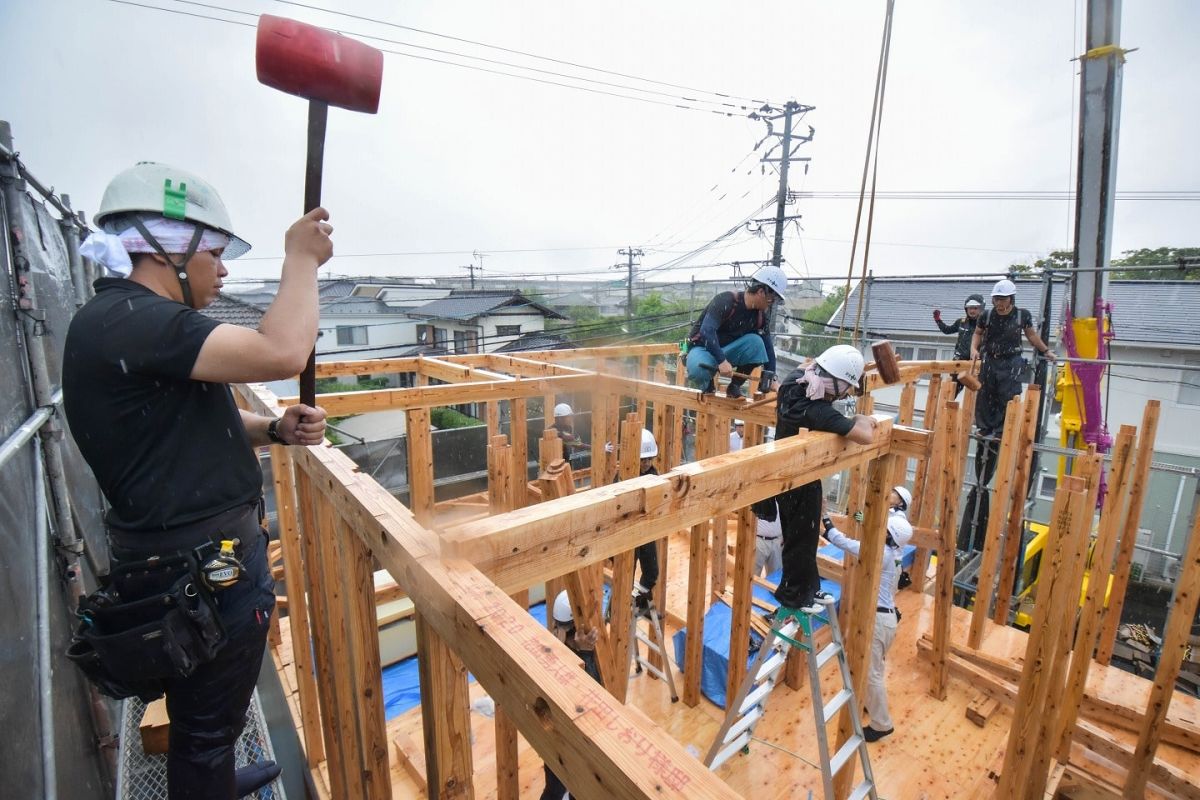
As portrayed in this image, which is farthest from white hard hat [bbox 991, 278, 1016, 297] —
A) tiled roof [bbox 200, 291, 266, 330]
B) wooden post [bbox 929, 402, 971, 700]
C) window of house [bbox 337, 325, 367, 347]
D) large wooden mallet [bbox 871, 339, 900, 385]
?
window of house [bbox 337, 325, 367, 347]

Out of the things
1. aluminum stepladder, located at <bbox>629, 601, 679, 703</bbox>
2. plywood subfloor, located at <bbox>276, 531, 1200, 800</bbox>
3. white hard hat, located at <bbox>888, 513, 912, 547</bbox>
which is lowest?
plywood subfloor, located at <bbox>276, 531, 1200, 800</bbox>

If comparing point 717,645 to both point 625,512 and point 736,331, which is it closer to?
point 736,331

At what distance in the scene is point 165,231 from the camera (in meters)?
1.45

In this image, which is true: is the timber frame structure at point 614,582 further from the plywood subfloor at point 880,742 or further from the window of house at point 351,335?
the window of house at point 351,335

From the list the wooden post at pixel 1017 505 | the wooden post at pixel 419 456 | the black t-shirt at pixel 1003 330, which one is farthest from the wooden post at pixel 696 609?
the black t-shirt at pixel 1003 330

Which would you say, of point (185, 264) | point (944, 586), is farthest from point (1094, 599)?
point (185, 264)

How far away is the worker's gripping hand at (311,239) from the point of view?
1379 millimetres

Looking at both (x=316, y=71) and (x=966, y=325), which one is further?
(x=966, y=325)

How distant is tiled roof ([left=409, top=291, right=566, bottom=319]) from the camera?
21.2m

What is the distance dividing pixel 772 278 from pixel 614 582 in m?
2.70

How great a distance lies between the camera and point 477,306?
898 inches

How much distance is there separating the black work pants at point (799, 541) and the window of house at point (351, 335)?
2298 centimetres

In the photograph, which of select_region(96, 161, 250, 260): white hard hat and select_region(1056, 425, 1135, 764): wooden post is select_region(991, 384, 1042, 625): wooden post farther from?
select_region(96, 161, 250, 260): white hard hat

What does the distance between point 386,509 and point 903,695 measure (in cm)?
486
